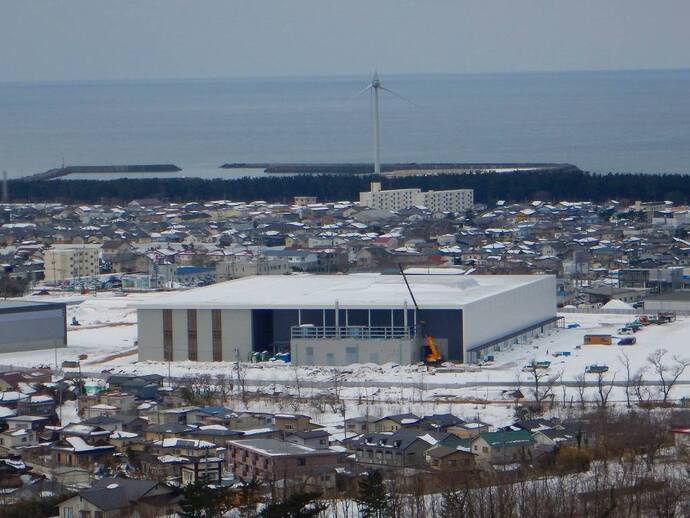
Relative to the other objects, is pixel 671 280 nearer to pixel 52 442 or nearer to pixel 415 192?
pixel 52 442

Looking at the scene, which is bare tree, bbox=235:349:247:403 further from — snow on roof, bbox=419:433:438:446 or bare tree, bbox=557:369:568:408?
snow on roof, bbox=419:433:438:446

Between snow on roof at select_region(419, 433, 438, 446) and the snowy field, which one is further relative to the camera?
the snowy field

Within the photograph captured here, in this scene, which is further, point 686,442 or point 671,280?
point 671,280

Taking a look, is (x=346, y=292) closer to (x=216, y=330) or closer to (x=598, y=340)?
(x=216, y=330)

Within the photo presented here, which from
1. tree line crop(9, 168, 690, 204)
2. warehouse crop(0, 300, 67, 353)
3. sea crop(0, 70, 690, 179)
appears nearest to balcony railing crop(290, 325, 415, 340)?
warehouse crop(0, 300, 67, 353)

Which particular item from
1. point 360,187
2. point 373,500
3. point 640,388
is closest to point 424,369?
point 640,388

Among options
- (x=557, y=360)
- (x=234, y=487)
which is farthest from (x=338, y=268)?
(x=234, y=487)

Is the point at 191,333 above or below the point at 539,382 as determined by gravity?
above
